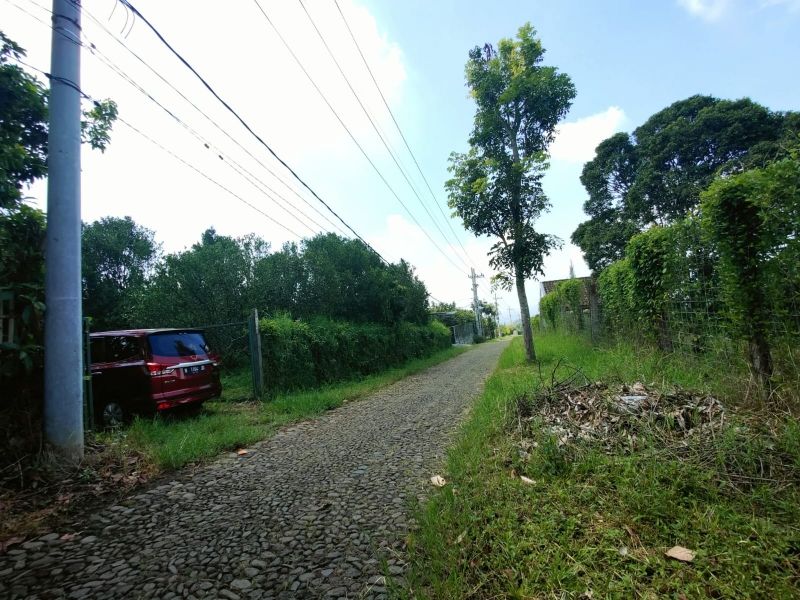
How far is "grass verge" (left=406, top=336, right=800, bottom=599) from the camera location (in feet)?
5.51

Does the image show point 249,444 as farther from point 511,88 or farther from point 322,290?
point 511,88

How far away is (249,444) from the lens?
4.71 meters

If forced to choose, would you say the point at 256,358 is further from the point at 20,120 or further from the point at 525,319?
the point at 525,319

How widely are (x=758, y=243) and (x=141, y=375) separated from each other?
7516mm

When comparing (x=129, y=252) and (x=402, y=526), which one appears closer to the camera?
(x=402, y=526)

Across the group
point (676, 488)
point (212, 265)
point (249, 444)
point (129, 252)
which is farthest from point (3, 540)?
point (129, 252)

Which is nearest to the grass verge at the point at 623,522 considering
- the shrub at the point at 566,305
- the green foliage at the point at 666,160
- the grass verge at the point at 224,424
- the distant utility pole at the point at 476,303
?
the grass verge at the point at 224,424

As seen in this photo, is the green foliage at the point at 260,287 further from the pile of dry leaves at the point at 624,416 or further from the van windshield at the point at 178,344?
the pile of dry leaves at the point at 624,416

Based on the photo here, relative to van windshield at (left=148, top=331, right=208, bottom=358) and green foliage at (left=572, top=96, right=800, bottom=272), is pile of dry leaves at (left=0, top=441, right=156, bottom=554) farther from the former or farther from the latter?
green foliage at (left=572, top=96, right=800, bottom=272)

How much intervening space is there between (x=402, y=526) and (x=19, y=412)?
380 centimetres

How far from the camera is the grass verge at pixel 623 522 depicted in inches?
66.1

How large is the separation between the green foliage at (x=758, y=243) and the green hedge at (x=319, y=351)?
24.8 feet

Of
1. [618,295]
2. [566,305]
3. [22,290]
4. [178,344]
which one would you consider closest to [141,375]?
[178,344]

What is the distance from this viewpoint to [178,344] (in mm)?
5949
